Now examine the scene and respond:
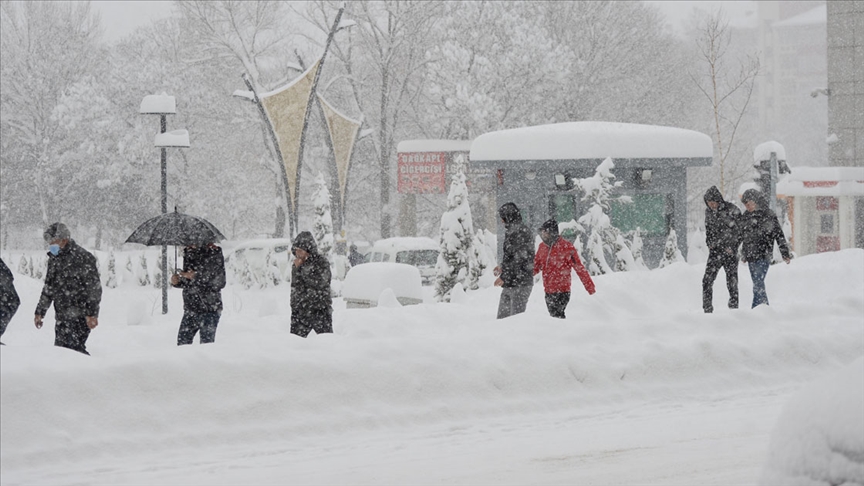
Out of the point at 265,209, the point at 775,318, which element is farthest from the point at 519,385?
the point at 265,209

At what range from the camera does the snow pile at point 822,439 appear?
3.86 m

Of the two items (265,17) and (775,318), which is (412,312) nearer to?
(775,318)

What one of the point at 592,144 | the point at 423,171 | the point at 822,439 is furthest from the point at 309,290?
the point at 423,171

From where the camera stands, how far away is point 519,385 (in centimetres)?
916

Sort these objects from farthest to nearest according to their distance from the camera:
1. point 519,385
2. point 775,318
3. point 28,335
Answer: point 28,335 < point 775,318 < point 519,385

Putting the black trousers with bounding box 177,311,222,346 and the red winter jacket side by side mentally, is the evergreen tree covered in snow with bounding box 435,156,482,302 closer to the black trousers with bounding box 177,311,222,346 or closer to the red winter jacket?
the red winter jacket

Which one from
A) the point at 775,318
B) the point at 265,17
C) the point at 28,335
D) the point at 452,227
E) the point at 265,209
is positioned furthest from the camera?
the point at 265,209

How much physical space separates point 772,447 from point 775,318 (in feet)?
27.6

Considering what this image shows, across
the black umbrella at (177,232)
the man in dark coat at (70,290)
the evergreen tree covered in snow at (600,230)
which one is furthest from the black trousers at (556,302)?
the evergreen tree covered in snow at (600,230)

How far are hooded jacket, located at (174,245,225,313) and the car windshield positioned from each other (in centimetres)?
1764

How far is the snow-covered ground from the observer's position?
6.97m

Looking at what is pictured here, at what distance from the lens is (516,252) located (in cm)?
1204

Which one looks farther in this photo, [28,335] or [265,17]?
[265,17]

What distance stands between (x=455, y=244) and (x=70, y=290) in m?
11.5
